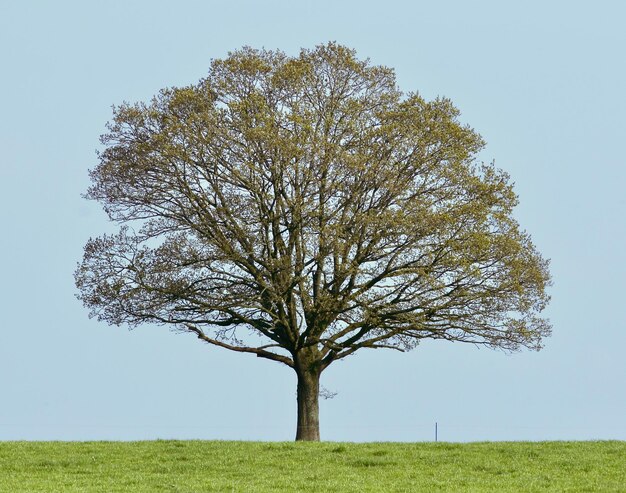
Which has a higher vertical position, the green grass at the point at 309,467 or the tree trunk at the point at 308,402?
the tree trunk at the point at 308,402

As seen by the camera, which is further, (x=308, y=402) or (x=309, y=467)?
(x=308, y=402)

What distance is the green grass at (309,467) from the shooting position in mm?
23688

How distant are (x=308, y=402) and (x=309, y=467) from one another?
351 inches

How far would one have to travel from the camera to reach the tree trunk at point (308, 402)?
35219 millimetres

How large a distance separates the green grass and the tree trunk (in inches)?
188

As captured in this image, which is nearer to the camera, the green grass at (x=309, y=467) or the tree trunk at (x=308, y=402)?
the green grass at (x=309, y=467)

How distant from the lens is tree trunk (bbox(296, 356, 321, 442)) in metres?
35.2

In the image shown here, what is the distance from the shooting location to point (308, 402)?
116 ft

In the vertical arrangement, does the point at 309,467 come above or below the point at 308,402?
below

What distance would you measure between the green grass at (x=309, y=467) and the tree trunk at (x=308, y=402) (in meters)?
4.76

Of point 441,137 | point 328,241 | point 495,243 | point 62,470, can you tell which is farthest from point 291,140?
point 62,470

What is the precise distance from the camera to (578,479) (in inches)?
971

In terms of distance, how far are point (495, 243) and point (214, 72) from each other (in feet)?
41.1

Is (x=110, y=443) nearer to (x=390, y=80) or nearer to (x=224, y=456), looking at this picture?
(x=224, y=456)
